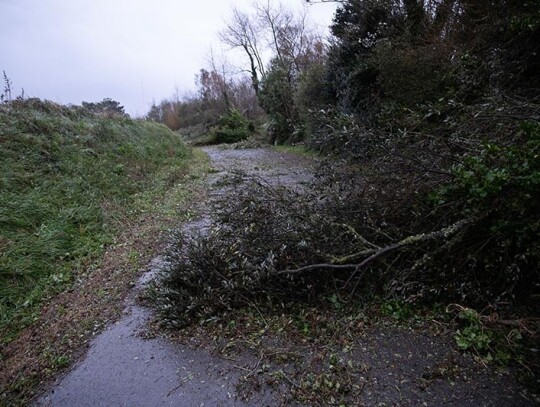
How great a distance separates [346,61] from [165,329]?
31.4 ft

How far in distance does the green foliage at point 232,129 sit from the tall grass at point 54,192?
40.9 ft

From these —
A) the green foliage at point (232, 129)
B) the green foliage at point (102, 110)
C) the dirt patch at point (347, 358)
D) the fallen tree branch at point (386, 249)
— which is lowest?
the dirt patch at point (347, 358)

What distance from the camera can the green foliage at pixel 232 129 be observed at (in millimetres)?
23344

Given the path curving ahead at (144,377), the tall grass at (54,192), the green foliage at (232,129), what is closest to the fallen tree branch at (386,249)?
the path curving ahead at (144,377)

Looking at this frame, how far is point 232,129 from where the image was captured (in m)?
23.7

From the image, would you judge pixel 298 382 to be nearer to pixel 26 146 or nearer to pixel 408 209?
pixel 408 209

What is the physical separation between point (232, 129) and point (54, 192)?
18.4m

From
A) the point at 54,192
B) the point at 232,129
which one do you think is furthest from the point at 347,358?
the point at 232,129

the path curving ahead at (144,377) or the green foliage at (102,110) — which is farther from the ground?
the green foliage at (102,110)

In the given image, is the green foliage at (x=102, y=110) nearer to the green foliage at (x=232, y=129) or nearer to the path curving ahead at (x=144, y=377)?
the green foliage at (x=232, y=129)

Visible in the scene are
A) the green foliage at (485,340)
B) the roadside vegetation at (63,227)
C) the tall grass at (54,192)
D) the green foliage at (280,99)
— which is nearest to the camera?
the green foliage at (485,340)

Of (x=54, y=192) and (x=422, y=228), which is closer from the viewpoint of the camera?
(x=422, y=228)

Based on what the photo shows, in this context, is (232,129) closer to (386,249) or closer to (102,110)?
(102,110)

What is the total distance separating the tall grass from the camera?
409 centimetres
